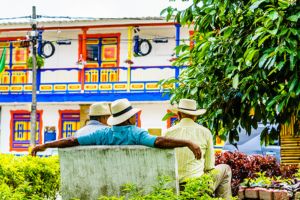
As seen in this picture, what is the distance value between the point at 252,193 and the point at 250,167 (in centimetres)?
329

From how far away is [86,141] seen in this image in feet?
19.1

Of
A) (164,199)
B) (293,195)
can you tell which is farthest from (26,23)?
(164,199)

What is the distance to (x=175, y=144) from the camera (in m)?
5.12

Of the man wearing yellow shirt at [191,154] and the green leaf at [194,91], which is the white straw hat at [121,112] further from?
the green leaf at [194,91]

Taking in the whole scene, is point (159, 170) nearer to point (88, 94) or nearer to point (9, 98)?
point (88, 94)

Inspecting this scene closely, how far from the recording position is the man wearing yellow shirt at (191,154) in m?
6.21

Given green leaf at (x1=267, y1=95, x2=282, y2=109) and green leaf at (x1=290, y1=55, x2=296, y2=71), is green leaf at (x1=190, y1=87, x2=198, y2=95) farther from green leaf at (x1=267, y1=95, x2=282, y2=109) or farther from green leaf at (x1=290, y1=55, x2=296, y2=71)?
green leaf at (x1=290, y1=55, x2=296, y2=71)

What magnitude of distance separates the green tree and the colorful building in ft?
55.3

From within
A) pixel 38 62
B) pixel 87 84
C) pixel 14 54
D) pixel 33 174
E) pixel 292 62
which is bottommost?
pixel 33 174

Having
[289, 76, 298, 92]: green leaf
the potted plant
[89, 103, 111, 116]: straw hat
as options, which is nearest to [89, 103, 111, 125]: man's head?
[89, 103, 111, 116]: straw hat

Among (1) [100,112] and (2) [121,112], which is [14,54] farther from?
(2) [121,112]

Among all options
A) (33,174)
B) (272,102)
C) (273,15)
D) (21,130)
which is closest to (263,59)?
(273,15)

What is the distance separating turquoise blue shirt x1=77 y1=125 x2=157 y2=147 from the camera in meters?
5.47

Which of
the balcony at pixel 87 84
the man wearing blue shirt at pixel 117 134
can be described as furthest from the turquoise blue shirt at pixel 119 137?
the balcony at pixel 87 84
